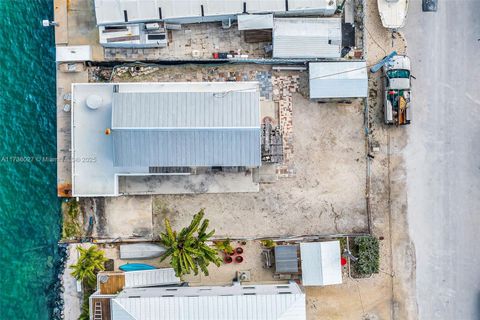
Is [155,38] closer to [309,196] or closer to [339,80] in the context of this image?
[339,80]

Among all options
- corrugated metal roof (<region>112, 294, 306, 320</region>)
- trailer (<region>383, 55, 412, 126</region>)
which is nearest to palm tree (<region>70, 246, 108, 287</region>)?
corrugated metal roof (<region>112, 294, 306, 320</region>)

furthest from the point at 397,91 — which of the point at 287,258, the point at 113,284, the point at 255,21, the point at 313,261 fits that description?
the point at 113,284

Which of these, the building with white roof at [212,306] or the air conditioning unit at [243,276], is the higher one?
the air conditioning unit at [243,276]

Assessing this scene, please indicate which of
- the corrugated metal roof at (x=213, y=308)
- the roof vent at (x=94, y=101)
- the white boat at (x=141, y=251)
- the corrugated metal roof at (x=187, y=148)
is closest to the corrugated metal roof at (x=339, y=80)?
the corrugated metal roof at (x=187, y=148)

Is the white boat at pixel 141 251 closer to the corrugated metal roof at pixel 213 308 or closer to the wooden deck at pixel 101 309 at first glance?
the wooden deck at pixel 101 309

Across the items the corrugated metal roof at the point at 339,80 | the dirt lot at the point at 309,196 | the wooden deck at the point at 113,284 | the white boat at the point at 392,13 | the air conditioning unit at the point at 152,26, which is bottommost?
the wooden deck at the point at 113,284

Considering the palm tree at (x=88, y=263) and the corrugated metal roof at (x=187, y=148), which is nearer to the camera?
the corrugated metal roof at (x=187, y=148)
